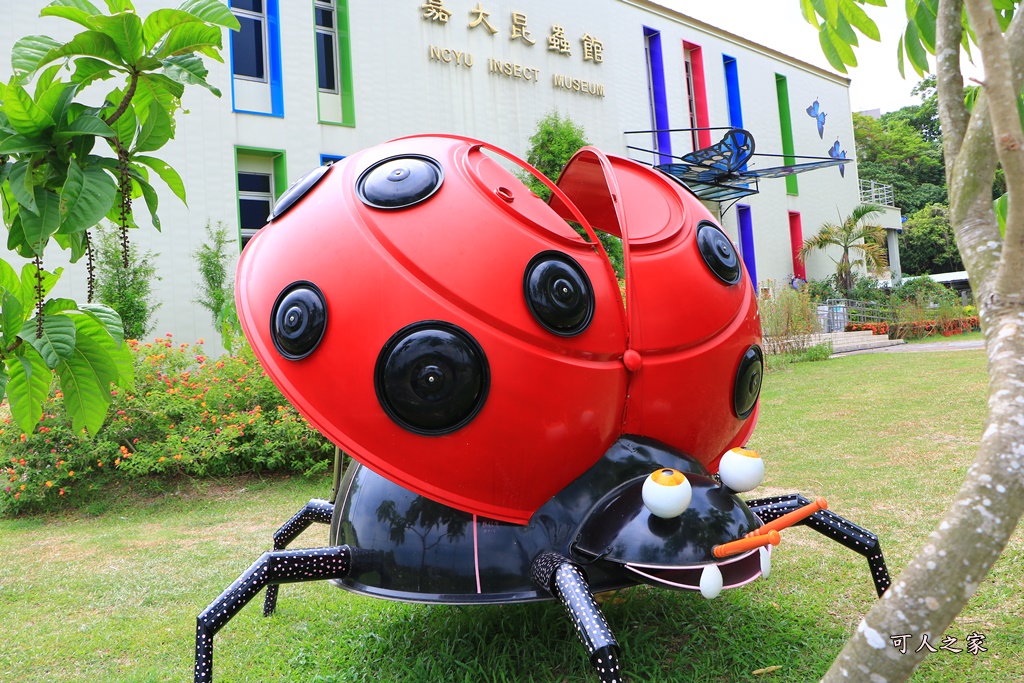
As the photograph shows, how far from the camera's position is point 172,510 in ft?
23.9

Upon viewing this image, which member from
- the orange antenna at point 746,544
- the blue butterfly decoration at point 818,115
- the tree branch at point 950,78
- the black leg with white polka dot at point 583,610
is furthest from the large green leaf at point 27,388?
the blue butterfly decoration at point 818,115

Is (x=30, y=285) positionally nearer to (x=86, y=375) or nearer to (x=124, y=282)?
(x=86, y=375)

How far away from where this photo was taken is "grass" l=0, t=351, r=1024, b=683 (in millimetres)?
3252

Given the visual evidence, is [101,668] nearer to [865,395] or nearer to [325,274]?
[325,274]

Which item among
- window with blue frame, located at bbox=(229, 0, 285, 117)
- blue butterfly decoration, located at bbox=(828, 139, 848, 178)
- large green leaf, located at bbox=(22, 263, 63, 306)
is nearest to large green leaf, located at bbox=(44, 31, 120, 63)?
large green leaf, located at bbox=(22, 263, 63, 306)

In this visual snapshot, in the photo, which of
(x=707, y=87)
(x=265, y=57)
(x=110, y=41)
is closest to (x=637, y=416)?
(x=110, y=41)

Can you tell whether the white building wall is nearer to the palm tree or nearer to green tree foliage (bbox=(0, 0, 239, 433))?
the palm tree

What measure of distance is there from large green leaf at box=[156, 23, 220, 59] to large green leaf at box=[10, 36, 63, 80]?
0.22m

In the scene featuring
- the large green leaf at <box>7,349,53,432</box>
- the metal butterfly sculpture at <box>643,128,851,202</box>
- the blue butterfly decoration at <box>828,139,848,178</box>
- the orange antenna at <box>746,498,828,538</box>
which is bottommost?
the orange antenna at <box>746,498,828,538</box>

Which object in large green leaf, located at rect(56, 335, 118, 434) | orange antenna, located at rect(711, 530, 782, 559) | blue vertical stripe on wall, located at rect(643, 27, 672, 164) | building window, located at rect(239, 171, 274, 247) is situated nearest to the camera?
large green leaf, located at rect(56, 335, 118, 434)

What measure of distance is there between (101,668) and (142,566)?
1.92m

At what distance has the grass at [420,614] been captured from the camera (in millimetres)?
3252

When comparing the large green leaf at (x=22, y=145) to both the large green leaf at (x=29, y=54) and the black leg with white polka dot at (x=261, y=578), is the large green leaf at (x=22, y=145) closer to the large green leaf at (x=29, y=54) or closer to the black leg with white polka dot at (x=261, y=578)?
the large green leaf at (x=29, y=54)

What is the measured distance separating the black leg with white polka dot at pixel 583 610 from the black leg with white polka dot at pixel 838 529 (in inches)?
38.7
